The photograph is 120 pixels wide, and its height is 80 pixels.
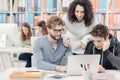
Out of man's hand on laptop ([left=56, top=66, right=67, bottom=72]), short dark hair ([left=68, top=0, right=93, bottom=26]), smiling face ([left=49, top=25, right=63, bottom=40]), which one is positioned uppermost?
short dark hair ([left=68, top=0, right=93, bottom=26])

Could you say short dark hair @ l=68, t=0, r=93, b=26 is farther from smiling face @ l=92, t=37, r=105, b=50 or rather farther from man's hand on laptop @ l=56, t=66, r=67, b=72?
man's hand on laptop @ l=56, t=66, r=67, b=72

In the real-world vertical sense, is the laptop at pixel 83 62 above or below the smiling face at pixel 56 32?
below

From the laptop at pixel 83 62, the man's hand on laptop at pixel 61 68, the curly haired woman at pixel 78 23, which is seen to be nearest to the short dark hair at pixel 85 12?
the curly haired woman at pixel 78 23

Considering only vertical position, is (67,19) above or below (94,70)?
above

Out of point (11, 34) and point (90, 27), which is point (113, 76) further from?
point (11, 34)

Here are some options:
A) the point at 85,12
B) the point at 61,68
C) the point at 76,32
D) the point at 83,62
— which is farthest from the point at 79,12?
the point at 83,62

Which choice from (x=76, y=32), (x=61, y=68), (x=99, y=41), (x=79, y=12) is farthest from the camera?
Answer: (x=76, y=32)

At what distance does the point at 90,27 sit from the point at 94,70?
0.88 m

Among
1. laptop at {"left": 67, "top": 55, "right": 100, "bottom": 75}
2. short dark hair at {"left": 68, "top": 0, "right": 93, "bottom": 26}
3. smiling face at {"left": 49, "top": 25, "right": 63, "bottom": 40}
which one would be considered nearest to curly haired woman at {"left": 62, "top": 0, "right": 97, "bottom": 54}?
short dark hair at {"left": 68, "top": 0, "right": 93, "bottom": 26}

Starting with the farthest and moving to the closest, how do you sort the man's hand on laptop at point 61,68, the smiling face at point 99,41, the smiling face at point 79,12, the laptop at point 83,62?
the smiling face at point 79,12, the smiling face at point 99,41, the man's hand on laptop at point 61,68, the laptop at point 83,62

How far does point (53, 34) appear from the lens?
2701mm

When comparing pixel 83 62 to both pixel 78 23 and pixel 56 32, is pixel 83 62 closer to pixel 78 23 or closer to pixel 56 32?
pixel 56 32

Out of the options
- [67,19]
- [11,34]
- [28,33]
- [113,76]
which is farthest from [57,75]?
[28,33]

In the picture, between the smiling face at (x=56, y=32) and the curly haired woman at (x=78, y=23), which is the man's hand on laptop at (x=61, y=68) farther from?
the curly haired woman at (x=78, y=23)
